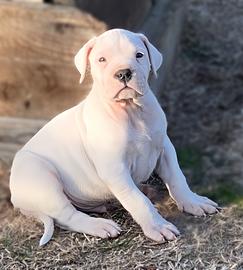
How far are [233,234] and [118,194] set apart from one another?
501mm

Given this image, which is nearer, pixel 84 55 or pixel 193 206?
pixel 84 55

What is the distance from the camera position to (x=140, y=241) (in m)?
3.21

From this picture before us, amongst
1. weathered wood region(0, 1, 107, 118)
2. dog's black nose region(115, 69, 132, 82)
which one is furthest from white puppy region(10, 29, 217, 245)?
weathered wood region(0, 1, 107, 118)

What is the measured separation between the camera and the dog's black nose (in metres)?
2.95

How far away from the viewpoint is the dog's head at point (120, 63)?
297 cm

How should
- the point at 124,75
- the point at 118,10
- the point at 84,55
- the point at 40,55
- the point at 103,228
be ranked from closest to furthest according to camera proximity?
the point at 124,75, the point at 84,55, the point at 103,228, the point at 40,55, the point at 118,10

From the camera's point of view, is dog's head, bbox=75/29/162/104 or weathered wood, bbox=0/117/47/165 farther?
weathered wood, bbox=0/117/47/165

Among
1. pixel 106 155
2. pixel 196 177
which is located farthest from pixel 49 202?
pixel 196 177

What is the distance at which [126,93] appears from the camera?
3004 millimetres

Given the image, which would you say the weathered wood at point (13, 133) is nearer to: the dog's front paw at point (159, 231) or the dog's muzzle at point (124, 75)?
the dog's front paw at point (159, 231)

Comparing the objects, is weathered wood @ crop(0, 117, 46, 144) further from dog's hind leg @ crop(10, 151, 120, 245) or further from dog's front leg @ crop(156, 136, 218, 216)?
dog's front leg @ crop(156, 136, 218, 216)

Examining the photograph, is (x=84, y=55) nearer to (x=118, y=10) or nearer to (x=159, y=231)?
(x=159, y=231)

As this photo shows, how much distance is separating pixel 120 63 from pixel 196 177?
2182mm

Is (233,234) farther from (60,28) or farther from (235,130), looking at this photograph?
(235,130)
